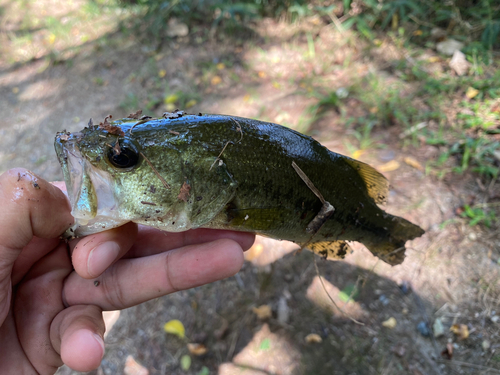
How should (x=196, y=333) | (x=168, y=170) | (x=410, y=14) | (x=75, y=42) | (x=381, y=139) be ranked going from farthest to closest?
1. (x=75, y=42)
2. (x=410, y=14)
3. (x=381, y=139)
4. (x=196, y=333)
5. (x=168, y=170)

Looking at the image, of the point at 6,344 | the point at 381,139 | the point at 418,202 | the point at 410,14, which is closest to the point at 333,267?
the point at 418,202

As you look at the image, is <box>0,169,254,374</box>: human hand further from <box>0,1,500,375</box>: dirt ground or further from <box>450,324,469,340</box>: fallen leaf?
<box>450,324,469,340</box>: fallen leaf

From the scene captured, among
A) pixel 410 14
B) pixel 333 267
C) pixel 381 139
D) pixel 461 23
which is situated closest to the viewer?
pixel 333 267

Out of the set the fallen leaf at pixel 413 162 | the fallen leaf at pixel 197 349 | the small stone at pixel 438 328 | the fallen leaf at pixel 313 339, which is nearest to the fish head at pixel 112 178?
the fallen leaf at pixel 197 349

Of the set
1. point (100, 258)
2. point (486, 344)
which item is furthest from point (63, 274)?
point (486, 344)

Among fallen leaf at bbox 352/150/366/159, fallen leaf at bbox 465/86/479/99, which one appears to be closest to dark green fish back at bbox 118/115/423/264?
fallen leaf at bbox 352/150/366/159

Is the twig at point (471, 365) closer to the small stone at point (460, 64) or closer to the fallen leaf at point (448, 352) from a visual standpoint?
the fallen leaf at point (448, 352)

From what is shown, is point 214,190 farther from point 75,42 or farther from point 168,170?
point 75,42
